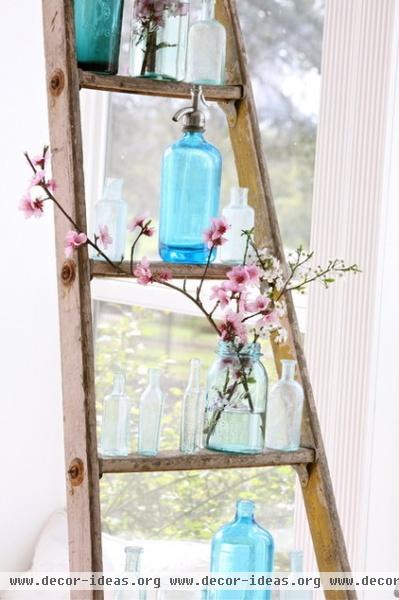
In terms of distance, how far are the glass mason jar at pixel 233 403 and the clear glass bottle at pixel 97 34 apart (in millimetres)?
516

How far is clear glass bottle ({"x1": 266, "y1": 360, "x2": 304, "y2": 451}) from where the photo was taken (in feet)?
6.40

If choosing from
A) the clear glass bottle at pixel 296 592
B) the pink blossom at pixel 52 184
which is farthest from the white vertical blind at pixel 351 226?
the pink blossom at pixel 52 184

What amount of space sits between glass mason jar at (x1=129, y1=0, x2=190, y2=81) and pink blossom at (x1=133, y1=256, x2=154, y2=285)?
342 mm

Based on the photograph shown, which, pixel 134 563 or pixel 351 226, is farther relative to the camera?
pixel 351 226

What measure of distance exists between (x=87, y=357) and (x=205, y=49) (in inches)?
22.9

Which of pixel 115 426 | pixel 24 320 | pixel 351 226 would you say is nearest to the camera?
pixel 115 426

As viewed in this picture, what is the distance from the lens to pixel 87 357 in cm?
182

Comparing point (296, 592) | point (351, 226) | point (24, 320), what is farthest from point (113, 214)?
point (24, 320)

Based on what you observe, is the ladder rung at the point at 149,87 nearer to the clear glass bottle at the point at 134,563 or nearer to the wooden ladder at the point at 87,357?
the wooden ladder at the point at 87,357

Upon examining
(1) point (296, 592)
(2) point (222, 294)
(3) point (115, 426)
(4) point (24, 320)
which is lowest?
(1) point (296, 592)

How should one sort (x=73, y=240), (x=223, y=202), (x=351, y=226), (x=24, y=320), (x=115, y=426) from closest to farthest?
(x=73, y=240) < (x=115, y=426) < (x=351, y=226) < (x=223, y=202) < (x=24, y=320)

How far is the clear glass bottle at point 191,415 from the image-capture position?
1.90m

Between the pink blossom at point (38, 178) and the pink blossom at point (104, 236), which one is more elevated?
the pink blossom at point (38, 178)

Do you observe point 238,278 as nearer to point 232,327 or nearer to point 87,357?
point 232,327
